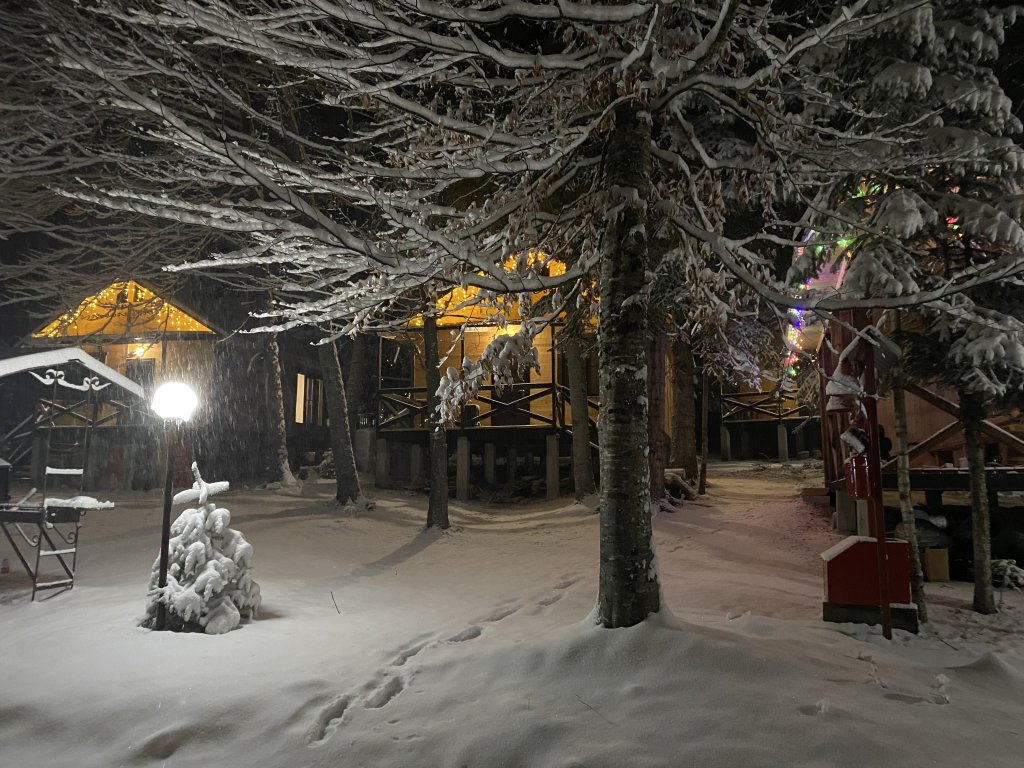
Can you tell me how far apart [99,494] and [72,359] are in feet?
33.4

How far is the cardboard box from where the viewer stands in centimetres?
827

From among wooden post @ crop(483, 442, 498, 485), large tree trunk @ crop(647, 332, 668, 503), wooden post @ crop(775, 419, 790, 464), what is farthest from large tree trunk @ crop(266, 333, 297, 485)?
wooden post @ crop(775, 419, 790, 464)

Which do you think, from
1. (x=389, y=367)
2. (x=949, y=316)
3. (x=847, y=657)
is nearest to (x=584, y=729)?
(x=847, y=657)

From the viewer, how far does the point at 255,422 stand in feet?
57.8

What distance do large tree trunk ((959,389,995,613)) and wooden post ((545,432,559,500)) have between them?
10.3 metres

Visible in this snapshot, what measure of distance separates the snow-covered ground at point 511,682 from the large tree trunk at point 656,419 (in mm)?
4144

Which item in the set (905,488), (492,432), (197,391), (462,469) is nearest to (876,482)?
(905,488)

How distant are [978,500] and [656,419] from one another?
692cm

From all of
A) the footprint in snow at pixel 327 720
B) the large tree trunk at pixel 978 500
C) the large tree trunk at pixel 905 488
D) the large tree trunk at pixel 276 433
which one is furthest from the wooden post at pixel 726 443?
the footprint in snow at pixel 327 720

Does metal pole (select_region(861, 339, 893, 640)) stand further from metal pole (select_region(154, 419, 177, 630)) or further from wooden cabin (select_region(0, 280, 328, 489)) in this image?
wooden cabin (select_region(0, 280, 328, 489))

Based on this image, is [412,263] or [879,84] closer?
[412,263]

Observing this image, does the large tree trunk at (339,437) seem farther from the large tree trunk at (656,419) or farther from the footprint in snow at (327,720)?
the footprint in snow at (327,720)

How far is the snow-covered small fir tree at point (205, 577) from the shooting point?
6.02 m

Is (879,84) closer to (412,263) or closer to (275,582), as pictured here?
(412,263)
